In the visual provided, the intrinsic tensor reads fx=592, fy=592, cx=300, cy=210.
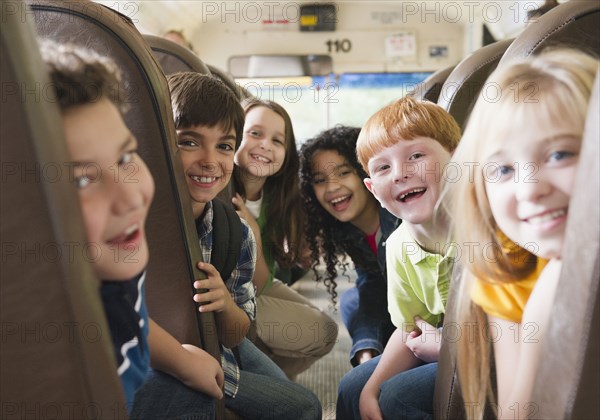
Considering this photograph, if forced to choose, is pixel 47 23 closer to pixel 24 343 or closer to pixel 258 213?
pixel 24 343

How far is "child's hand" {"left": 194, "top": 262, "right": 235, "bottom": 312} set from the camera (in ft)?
2.85

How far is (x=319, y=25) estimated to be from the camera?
6691mm

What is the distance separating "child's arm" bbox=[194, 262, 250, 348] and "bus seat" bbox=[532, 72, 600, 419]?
1.57ft

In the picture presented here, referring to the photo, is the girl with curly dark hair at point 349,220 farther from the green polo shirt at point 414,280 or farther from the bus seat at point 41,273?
the bus seat at point 41,273

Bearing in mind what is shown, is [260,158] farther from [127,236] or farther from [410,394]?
[127,236]

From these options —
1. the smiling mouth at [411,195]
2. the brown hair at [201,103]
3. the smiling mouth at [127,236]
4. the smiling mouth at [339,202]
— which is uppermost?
the brown hair at [201,103]

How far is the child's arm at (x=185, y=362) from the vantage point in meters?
0.75

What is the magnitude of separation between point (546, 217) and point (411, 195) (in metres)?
0.28

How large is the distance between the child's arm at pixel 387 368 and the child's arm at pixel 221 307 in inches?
→ 9.7

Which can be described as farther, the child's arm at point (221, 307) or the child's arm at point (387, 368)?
the child's arm at point (387, 368)

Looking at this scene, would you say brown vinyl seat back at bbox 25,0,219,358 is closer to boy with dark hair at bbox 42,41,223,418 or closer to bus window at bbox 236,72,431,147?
boy with dark hair at bbox 42,41,223,418

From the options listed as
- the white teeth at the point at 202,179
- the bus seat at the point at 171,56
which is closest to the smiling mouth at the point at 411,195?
the white teeth at the point at 202,179

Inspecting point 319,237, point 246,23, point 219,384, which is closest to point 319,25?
point 246,23

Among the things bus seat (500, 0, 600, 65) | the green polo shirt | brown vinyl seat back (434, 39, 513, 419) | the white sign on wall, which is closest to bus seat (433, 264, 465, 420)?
brown vinyl seat back (434, 39, 513, 419)
